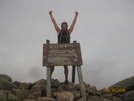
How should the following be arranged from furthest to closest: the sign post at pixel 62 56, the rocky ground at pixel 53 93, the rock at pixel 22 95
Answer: the sign post at pixel 62 56, the rock at pixel 22 95, the rocky ground at pixel 53 93

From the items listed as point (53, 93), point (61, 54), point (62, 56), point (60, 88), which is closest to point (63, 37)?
point (61, 54)

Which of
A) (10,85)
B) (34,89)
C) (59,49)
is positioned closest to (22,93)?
(34,89)

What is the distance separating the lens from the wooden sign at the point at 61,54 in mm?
6668

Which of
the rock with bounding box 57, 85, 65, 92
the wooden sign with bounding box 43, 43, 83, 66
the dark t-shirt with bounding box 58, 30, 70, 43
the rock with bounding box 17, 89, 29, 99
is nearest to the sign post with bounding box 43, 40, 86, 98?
the wooden sign with bounding box 43, 43, 83, 66

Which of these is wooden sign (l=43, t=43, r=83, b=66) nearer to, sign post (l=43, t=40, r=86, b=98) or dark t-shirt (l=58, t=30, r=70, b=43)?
sign post (l=43, t=40, r=86, b=98)

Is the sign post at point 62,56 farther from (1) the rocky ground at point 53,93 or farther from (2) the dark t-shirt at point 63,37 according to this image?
(1) the rocky ground at point 53,93

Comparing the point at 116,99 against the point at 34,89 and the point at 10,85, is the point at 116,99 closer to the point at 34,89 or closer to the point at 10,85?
the point at 34,89

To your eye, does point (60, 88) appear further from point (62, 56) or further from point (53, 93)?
point (62, 56)

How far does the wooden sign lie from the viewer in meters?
6.67

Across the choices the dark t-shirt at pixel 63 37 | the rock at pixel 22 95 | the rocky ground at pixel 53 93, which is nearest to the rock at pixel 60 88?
the rocky ground at pixel 53 93

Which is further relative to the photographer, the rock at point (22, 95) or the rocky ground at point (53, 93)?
the rock at point (22, 95)

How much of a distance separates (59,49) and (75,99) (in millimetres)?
2920

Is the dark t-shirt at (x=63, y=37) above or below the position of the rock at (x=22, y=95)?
above

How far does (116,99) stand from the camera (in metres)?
7.33
